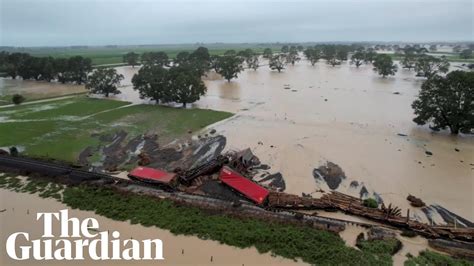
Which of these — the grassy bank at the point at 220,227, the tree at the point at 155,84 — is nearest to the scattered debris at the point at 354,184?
the grassy bank at the point at 220,227

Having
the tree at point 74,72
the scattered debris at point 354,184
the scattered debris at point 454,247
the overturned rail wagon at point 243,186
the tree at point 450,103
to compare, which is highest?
the tree at point 74,72

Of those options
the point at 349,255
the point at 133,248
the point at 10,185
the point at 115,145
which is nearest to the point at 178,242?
the point at 133,248

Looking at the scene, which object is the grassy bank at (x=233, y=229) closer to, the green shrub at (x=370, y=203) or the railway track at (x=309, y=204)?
the railway track at (x=309, y=204)

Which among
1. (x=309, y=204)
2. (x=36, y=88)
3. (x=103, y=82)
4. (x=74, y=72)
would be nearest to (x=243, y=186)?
(x=309, y=204)

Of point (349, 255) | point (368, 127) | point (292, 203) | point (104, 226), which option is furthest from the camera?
point (368, 127)

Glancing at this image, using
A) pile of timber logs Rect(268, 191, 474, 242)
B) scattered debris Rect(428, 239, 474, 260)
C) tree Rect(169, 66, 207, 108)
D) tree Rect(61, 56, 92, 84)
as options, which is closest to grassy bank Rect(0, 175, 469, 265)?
scattered debris Rect(428, 239, 474, 260)

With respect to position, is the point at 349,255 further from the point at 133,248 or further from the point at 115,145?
the point at 115,145

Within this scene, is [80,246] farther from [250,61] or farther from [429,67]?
[250,61]
